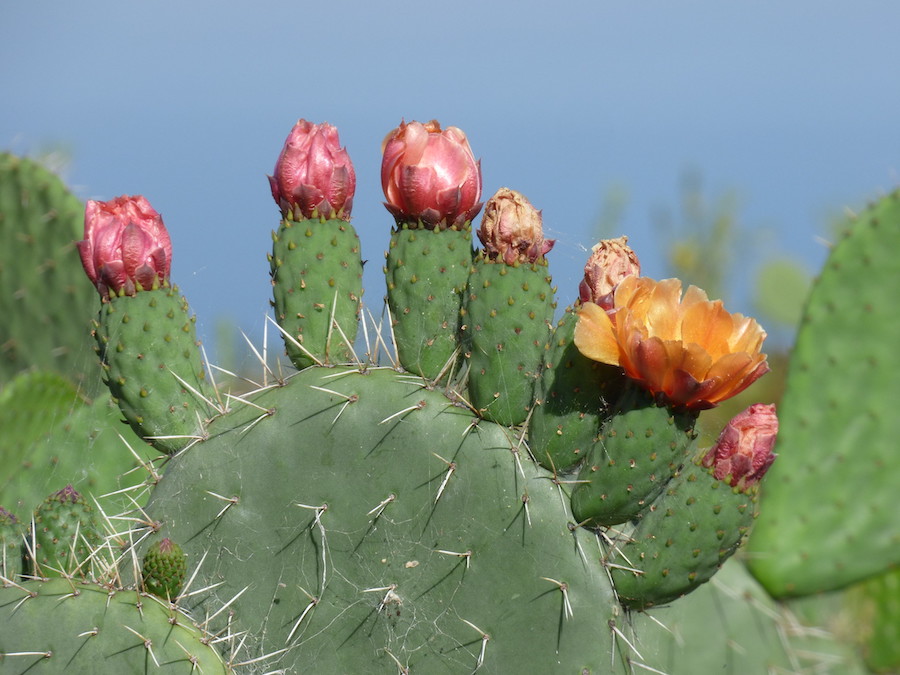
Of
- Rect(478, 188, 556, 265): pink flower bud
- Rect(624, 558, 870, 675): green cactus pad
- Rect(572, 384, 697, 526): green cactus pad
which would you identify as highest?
Rect(478, 188, 556, 265): pink flower bud

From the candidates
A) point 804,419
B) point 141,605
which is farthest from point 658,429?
point 804,419

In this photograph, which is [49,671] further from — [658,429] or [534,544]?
[658,429]

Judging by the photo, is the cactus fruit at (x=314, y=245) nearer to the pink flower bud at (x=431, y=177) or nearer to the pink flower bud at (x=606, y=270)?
the pink flower bud at (x=431, y=177)

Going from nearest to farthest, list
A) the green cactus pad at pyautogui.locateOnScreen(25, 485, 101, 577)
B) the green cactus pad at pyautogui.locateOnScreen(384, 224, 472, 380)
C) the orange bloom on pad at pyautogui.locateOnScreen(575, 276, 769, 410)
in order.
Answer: the orange bloom on pad at pyautogui.locateOnScreen(575, 276, 769, 410)
the green cactus pad at pyautogui.locateOnScreen(384, 224, 472, 380)
the green cactus pad at pyautogui.locateOnScreen(25, 485, 101, 577)

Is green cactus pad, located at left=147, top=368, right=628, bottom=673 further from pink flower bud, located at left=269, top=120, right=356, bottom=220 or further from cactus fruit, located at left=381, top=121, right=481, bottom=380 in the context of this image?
pink flower bud, located at left=269, top=120, right=356, bottom=220

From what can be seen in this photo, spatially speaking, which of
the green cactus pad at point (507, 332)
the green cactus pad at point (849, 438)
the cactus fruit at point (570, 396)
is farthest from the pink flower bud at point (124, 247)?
the green cactus pad at point (849, 438)

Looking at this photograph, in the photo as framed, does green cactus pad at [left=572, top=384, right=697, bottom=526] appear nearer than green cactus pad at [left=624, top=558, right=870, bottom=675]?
Yes

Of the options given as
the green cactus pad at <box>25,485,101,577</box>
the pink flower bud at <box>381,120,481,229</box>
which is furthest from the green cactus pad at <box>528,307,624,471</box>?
the green cactus pad at <box>25,485,101,577</box>
